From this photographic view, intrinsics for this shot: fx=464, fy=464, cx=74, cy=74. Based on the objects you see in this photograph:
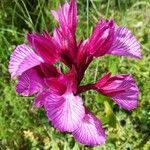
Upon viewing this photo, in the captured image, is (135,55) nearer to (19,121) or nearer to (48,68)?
(48,68)

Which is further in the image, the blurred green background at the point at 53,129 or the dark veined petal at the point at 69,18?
the blurred green background at the point at 53,129

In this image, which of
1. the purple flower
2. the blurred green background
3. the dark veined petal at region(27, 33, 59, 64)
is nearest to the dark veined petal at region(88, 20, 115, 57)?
the purple flower

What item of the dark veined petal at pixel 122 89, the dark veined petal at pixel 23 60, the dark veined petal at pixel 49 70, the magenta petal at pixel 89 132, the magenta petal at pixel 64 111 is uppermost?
the dark veined petal at pixel 23 60

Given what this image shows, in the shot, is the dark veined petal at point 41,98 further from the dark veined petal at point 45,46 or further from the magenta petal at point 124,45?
the magenta petal at point 124,45

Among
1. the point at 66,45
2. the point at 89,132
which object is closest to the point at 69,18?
the point at 66,45

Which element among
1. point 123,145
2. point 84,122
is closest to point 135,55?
point 84,122

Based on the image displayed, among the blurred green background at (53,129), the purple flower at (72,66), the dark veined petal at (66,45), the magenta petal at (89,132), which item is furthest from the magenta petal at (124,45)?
the blurred green background at (53,129)

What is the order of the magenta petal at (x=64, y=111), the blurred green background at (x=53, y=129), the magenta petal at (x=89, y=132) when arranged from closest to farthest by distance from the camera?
the magenta petal at (x=64, y=111) → the magenta petal at (x=89, y=132) → the blurred green background at (x=53, y=129)
